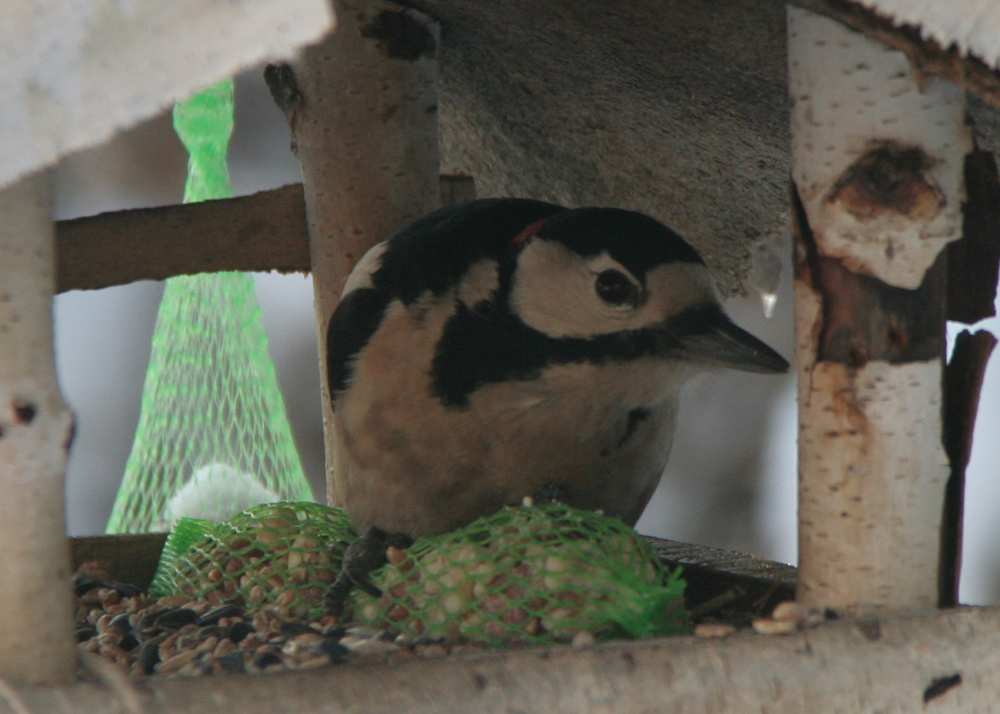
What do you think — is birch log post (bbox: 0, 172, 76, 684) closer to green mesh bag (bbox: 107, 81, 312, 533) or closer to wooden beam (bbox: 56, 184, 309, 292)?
wooden beam (bbox: 56, 184, 309, 292)

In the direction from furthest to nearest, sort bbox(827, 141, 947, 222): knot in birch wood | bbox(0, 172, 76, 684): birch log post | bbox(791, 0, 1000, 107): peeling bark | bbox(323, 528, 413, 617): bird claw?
bbox(323, 528, 413, 617): bird claw → bbox(827, 141, 947, 222): knot in birch wood → bbox(791, 0, 1000, 107): peeling bark → bbox(0, 172, 76, 684): birch log post

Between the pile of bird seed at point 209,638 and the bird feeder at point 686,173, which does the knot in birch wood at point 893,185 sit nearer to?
the bird feeder at point 686,173

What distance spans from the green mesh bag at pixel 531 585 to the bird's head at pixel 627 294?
0.23 m

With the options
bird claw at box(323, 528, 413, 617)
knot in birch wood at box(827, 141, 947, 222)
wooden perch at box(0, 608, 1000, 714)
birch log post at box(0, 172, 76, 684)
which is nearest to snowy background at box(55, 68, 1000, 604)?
bird claw at box(323, 528, 413, 617)

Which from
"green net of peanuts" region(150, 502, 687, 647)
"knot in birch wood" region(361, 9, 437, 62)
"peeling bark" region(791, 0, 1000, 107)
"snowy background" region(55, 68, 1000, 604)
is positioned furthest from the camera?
"snowy background" region(55, 68, 1000, 604)

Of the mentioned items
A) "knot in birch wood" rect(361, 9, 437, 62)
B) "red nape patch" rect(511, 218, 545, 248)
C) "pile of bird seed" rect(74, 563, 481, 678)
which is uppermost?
"knot in birch wood" rect(361, 9, 437, 62)

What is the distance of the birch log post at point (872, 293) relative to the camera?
43.9 inches

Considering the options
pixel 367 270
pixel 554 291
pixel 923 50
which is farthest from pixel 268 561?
pixel 923 50

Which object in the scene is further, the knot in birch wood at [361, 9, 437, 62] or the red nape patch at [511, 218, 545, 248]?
the knot in birch wood at [361, 9, 437, 62]

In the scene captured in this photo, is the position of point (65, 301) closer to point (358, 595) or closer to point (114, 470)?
point (114, 470)

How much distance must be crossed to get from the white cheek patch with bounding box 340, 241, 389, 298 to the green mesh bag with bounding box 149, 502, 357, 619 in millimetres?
349

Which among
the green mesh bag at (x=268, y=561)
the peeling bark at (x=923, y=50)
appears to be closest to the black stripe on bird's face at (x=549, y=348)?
the green mesh bag at (x=268, y=561)

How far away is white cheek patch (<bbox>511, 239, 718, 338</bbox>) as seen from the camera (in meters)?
1.41

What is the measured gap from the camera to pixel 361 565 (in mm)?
1543
